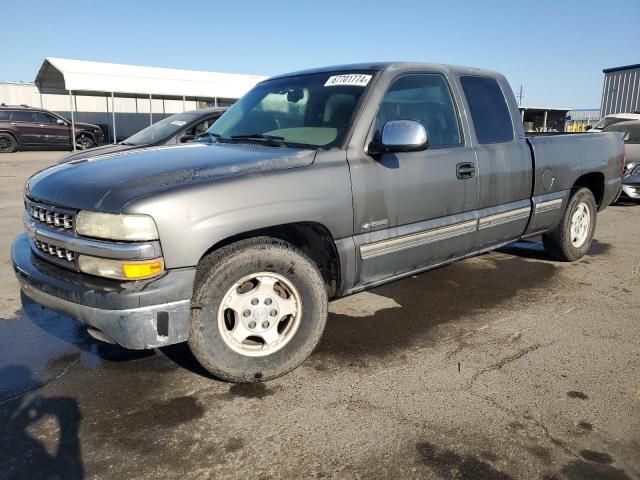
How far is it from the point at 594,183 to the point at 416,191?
10.6ft

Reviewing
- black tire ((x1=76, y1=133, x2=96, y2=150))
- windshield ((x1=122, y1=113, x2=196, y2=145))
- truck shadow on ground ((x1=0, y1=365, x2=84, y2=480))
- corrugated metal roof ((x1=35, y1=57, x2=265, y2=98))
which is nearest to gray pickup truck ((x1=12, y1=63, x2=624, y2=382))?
truck shadow on ground ((x1=0, y1=365, x2=84, y2=480))

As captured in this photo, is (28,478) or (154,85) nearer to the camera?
(28,478)

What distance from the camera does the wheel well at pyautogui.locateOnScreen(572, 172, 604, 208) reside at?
551cm

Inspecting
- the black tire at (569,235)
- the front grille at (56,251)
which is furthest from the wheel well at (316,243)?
the black tire at (569,235)

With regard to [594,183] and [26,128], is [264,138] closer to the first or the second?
[594,183]

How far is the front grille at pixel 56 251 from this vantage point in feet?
8.96

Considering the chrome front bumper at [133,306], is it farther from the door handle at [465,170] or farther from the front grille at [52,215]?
the door handle at [465,170]

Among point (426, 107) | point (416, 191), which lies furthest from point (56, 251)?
point (426, 107)

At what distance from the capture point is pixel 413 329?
3.85m

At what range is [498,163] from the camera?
13.8 ft

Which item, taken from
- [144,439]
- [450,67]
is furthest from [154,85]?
[144,439]

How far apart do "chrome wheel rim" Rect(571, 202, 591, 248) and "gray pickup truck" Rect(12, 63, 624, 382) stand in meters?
1.32

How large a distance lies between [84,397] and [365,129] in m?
2.29

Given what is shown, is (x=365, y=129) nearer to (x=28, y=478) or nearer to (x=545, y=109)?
(x=28, y=478)
